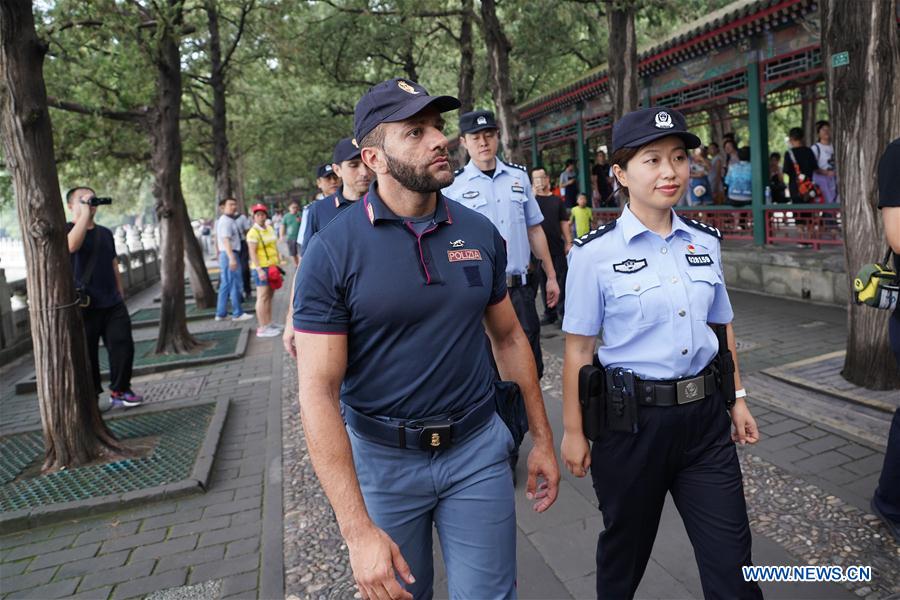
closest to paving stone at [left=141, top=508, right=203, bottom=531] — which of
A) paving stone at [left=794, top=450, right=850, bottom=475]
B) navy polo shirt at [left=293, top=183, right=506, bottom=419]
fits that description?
navy polo shirt at [left=293, top=183, right=506, bottom=419]

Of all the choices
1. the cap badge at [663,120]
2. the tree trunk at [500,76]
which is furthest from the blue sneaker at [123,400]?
the tree trunk at [500,76]

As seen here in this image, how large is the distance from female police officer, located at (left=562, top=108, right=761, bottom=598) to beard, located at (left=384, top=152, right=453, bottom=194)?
0.68 m

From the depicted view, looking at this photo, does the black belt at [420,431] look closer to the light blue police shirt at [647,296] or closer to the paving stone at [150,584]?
the light blue police shirt at [647,296]

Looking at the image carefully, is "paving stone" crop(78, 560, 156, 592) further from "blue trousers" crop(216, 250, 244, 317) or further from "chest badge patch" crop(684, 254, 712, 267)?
"blue trousers" crop(216, 250, 244, 317)

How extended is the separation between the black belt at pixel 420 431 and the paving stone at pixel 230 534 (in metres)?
2.24

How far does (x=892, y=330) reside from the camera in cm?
322

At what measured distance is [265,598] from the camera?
3.29 metres

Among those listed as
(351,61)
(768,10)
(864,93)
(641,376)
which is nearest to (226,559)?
(641,376)

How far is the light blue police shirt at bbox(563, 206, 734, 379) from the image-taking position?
7.80 feet

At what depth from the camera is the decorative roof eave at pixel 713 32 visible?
9634 mm

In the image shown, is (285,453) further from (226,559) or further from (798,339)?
(798,339)

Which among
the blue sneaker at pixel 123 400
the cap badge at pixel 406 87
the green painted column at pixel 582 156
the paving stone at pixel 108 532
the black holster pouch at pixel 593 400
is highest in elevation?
the green painted column at pixel 582 156

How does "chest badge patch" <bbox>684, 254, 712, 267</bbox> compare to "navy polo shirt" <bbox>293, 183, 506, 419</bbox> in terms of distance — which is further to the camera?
"chest badge patch" <bbox>684, 254, 712, 267</bbox>

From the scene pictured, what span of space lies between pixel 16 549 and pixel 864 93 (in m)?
6.50
